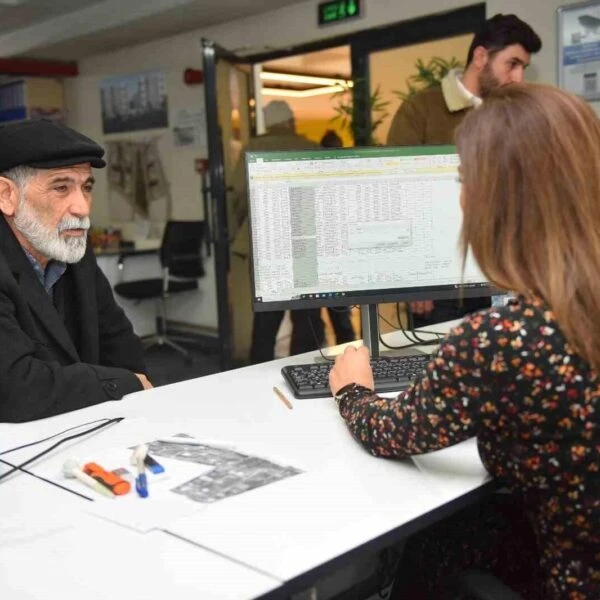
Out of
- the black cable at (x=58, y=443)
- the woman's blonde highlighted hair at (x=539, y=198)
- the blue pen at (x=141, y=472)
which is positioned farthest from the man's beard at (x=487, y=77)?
the blue pen at (x=141, y=472)

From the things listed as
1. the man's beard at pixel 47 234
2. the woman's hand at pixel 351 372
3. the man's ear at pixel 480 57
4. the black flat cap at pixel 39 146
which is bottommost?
the woman's hand at pixel 351 372

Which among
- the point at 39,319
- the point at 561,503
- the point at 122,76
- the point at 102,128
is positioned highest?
the point at 122,76

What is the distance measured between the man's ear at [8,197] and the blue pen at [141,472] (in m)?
0.86

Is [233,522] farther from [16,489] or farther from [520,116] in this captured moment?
[520,116]

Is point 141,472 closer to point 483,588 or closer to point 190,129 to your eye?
point 483,588

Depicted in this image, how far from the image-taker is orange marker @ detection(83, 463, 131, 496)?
102 centimetres

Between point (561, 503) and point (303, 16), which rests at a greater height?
point (303, 16)

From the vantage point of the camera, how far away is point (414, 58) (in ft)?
14.8

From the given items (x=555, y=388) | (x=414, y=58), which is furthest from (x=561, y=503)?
(x=414, y=58)

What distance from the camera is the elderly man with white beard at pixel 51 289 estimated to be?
4.72 feet

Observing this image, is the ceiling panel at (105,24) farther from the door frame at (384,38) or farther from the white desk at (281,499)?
the white desk at (281,499)

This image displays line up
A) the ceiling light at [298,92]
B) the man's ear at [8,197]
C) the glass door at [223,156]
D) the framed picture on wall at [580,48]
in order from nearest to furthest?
1. the man's ear at [8,197]
2. the framed picture on wall at [580,48]
3. the glass door at [223,156]
4. the ceiling light at [298,92]

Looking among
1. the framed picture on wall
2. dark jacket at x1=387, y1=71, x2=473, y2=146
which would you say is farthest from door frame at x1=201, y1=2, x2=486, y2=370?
dark jacket at x1=387, y1=71, x2=473, y2=146

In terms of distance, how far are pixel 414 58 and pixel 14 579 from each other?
4.23m
